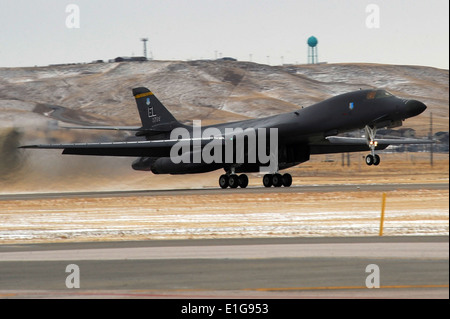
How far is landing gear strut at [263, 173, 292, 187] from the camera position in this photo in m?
40.8

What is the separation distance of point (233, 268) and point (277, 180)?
27488mm

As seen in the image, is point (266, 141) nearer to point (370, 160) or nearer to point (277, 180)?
point (277, 180)

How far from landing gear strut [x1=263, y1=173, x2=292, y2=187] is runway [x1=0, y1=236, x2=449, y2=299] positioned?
2263cm

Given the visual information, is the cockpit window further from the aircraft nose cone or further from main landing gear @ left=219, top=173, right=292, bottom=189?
main landing gear @ left=219, top=173, right=292, bottom=189

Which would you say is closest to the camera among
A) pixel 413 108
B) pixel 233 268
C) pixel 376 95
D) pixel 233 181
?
pixel 233 268

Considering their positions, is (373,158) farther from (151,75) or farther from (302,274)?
(151,75)

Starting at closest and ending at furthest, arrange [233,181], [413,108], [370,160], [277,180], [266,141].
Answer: [370,160]
[413,108]
[266,141]
[277,180]
[233,181]

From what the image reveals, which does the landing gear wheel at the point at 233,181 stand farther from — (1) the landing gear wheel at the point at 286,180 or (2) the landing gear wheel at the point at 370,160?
(2) the landing gear wheel at the point at 370,160

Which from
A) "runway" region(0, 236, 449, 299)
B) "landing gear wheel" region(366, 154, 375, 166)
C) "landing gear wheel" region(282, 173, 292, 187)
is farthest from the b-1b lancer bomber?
"runway" region(0, 236, 449, 299)

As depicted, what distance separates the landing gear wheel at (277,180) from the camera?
40812 mm

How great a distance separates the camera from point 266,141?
39844 mm

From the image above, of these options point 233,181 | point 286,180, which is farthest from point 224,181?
point 286,180

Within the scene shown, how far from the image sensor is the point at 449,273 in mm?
12102
